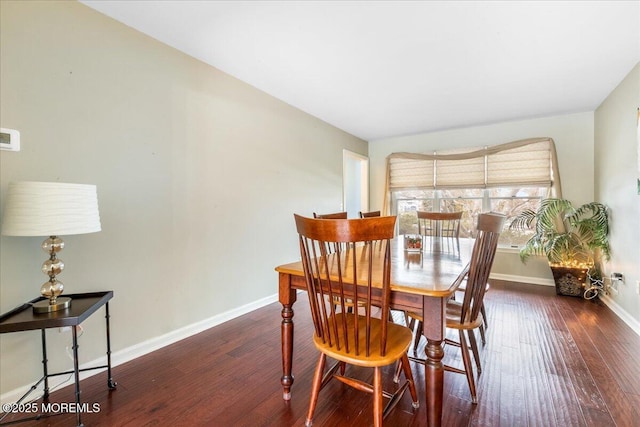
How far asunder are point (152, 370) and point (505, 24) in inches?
134

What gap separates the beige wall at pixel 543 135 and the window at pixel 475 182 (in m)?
0.13

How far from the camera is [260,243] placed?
3.07m

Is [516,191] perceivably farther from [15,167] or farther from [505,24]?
[15,167]

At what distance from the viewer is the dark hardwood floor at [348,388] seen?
1.42 meters

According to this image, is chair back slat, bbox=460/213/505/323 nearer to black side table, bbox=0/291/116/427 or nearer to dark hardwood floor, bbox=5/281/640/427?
dark hardwood floor, bbox=5/281/640/427

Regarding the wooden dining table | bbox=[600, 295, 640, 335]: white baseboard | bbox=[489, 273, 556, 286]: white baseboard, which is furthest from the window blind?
the wooden dining table

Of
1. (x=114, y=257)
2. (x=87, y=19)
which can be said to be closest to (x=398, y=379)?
(x=114, y=257)

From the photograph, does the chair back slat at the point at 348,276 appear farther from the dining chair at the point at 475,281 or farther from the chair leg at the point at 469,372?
the chair leg at the point at 469,372

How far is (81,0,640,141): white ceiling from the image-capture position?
181 cm

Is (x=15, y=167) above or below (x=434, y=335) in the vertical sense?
above

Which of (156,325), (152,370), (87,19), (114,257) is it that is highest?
(87,19)

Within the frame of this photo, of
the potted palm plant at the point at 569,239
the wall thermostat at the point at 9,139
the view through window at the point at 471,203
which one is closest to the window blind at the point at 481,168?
the view through window at the point at 471,203

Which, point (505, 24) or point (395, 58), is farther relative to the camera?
point (395, 58)

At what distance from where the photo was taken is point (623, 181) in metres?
2.71
